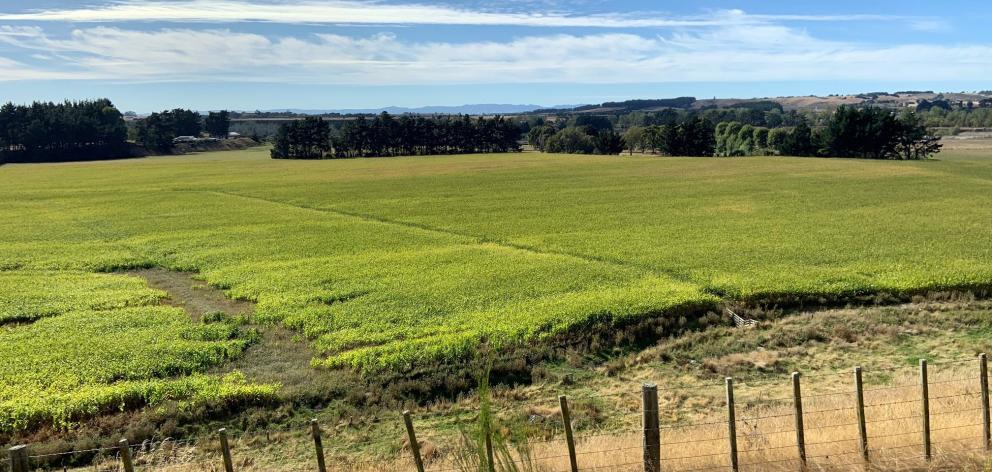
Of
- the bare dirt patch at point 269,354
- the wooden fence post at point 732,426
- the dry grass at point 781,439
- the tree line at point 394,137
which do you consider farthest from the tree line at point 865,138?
the wooden fence post at point 732,426

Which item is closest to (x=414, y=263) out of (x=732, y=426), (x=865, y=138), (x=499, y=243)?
(x=499, y=243)

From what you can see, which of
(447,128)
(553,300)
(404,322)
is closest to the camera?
(404,322)

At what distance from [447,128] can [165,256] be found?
128438 millimetres

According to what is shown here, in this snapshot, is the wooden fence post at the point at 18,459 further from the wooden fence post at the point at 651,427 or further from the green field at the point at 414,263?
the green field at the point at 414,263

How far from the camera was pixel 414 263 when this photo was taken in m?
32.3

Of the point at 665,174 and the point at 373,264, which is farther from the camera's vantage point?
the point at 665,174

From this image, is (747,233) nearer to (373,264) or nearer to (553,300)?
(553,300)

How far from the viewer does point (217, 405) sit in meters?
15.8

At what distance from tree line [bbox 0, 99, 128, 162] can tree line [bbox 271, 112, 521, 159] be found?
43345 millimetres

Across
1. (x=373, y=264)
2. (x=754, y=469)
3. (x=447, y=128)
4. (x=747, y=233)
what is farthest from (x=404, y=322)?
(x=447, y=128)

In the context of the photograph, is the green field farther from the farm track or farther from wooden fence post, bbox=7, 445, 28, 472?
wooden fence post, bbox=7, 445, 28, 472

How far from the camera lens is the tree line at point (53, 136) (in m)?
148

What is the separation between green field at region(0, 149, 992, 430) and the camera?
1920 centimetres

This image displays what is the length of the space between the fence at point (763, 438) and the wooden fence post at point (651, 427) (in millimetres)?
14
